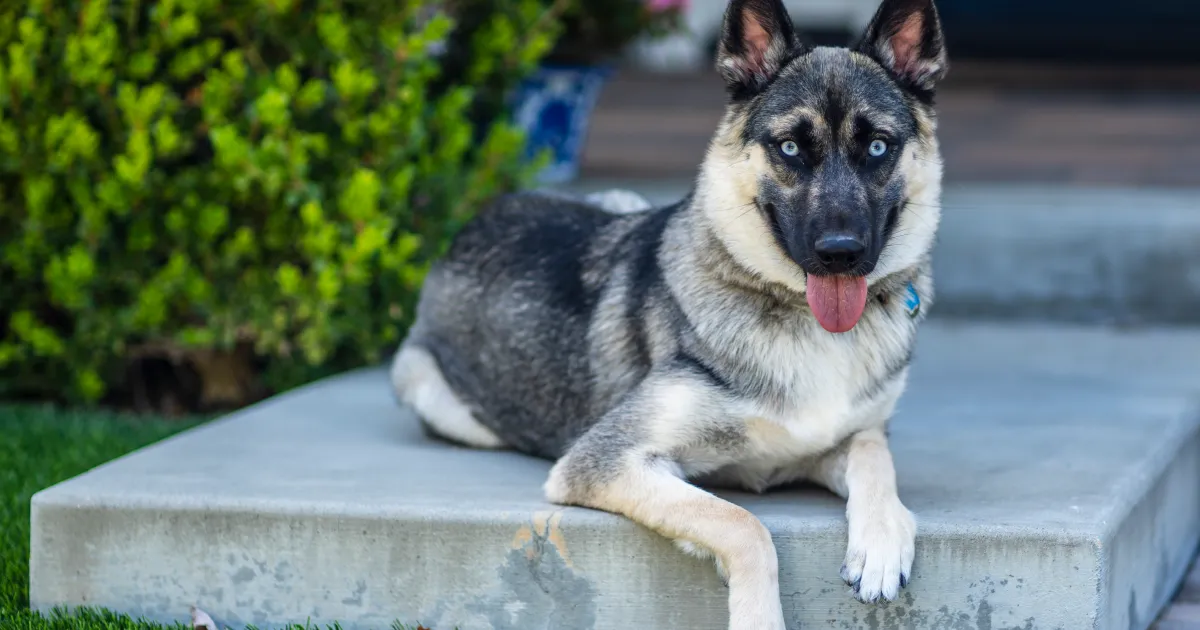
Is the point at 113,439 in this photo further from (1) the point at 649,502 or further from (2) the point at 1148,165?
(2) the point at 1148,165

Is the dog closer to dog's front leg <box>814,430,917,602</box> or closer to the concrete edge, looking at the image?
dog's front leg <box>814,430,917,602</box>

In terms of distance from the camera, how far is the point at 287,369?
17.4 ft

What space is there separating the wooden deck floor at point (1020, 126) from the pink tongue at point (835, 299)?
12.1 ft

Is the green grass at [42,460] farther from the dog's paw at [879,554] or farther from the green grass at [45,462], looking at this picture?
the dog's paw at [879,554]

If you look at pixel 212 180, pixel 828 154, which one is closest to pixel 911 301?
pixel 828 154

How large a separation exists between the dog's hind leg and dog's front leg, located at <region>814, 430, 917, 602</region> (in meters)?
1.24

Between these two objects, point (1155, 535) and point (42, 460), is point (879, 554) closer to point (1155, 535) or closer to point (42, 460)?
point (1155, 535)

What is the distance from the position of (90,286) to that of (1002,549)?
10.8 feet

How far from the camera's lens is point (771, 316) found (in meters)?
3.28

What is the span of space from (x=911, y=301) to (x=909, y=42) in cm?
61

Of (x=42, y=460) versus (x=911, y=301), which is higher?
(x=911, y=301)

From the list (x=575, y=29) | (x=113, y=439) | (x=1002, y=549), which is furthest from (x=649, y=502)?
(x=575, y=29)

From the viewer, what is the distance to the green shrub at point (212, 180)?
15.5 ft

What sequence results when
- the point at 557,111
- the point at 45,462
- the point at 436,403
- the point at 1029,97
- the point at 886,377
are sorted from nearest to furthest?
the point at 886,377, the point at 436,403, the point at 45,462, the point at 557,111, the point at 1029,97
